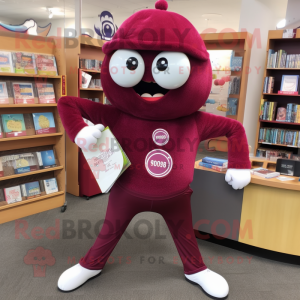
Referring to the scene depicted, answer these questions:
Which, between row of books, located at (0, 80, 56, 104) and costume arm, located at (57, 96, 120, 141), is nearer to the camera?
costume arm, located at (57, 96, 120, 141)

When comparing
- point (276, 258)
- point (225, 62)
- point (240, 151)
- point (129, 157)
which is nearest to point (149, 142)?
point (129, 157)

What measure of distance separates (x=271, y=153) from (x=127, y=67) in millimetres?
3742

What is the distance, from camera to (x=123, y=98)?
1.60m

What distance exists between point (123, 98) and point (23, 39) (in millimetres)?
1768

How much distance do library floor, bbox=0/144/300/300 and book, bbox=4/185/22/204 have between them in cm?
23

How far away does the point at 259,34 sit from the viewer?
16.8ft

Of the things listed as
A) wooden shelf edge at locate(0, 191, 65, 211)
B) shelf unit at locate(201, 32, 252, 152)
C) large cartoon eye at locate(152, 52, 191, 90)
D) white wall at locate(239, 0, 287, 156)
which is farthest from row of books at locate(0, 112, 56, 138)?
shelf unit at locate(201, 32, 252, 152)

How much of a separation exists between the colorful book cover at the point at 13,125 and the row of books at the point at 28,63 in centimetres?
43

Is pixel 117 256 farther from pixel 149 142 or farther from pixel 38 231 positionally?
pixel 149 142

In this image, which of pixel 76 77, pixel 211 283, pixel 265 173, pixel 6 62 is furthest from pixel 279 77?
pixel 6 62

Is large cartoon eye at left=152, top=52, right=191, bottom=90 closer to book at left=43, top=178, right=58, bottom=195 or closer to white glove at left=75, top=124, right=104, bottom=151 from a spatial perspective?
white glove at left=75, top=124, right=104, bottom=151

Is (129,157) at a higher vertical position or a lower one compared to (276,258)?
higher

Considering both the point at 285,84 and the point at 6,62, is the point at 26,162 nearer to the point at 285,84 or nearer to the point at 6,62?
the point at 6,62

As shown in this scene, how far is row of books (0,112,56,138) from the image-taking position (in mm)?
2719
